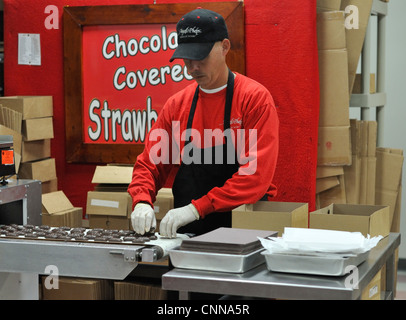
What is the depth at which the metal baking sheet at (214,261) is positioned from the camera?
208cm

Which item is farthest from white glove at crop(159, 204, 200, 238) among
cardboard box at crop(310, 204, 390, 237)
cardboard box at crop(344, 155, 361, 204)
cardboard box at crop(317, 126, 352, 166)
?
cardboard box at crop(344, 155, 361, 204)

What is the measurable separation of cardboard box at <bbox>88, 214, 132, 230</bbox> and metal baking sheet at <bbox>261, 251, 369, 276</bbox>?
8.67ft

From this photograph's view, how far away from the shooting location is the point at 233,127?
131 inches

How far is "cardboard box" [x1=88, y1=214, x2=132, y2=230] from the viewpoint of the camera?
466 centimetres

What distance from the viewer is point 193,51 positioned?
316 cm

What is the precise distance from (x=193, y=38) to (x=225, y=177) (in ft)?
2.32

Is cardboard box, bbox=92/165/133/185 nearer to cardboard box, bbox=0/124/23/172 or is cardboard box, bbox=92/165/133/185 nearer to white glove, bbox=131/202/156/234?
cardboard box, bbox=0/124/23/172

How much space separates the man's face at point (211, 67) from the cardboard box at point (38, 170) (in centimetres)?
202

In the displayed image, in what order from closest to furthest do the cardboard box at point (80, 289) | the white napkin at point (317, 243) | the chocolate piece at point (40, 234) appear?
1. the white napkin at point (317, 243)
2. the chocolate piece at point (40, 234)
3. the cardboard box at point (80, 289)

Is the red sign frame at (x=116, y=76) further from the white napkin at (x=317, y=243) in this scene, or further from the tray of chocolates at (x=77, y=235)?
the white napkin at (x=317, y=243)

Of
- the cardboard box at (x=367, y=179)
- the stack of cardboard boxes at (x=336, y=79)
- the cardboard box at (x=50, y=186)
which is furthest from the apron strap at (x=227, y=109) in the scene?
the cardboard box at (x=50, y=186)

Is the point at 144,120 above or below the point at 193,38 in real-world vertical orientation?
below
